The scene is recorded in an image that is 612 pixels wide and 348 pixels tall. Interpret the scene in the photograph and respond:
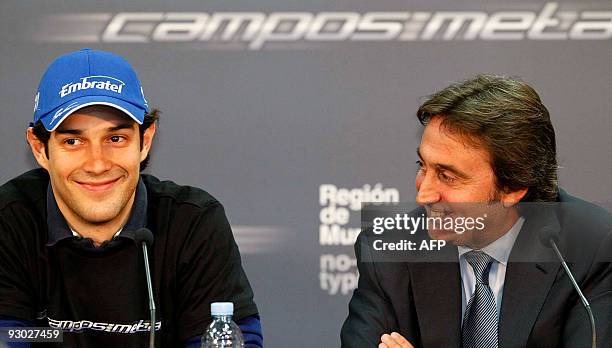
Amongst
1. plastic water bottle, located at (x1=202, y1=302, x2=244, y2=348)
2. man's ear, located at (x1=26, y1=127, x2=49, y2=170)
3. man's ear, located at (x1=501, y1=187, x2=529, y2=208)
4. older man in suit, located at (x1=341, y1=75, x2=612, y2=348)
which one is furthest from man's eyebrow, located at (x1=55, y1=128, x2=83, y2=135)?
man's ear, located at (x1=501, y1=187, x2=529, y2=208)

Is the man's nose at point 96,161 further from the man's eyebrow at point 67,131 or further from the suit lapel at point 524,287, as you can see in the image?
the suit lapel at point 524,287

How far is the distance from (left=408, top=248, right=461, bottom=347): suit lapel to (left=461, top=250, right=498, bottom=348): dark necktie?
3cm

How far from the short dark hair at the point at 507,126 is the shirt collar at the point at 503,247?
96mm

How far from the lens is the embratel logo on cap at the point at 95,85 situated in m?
2.42

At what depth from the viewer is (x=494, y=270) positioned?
2.54m

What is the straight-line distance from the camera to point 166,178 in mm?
3348

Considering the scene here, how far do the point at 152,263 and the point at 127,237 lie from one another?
9 centimetres

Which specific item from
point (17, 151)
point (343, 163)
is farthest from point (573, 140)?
point (17, 151)

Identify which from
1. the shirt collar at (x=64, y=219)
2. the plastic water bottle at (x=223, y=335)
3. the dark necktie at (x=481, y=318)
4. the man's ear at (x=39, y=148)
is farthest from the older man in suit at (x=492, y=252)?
the man's ear at (x=39, y=148)

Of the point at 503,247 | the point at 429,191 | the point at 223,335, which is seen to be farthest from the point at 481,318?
the point at 223,335

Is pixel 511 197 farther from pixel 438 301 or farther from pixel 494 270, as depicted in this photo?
pixel 438 301

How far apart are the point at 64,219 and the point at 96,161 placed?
18 cm

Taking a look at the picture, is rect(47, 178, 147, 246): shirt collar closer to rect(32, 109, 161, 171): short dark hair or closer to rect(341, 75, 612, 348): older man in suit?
rect(32, 109, 161, 171): short dark hair

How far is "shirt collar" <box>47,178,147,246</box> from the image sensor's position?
8.16 ft
